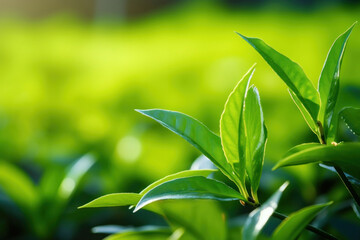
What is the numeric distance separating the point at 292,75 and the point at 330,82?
49 mm

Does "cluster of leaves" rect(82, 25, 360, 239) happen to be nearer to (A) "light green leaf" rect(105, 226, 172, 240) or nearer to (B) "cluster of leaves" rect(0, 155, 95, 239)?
(A) "light green leaf" rect(105, 226, 172, 240)

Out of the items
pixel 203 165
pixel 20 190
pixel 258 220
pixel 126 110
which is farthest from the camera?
pixel 126 110

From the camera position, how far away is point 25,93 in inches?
89.0

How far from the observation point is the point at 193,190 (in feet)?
1.87

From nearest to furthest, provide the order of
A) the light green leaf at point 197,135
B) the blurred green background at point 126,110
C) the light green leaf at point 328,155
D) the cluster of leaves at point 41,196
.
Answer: the light green leaf at point 328,155, the light green leaf at point 197,135, the cluster of leaves at point 41,196, the blurred green background at point 126,110

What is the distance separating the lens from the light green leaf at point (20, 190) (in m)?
1.14

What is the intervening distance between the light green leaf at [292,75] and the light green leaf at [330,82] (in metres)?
0.02

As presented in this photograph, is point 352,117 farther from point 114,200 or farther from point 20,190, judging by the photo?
point 20,190

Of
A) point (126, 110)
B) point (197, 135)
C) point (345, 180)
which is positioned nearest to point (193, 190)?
point (197, 135)

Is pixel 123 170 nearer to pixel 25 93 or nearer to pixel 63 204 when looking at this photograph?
pixel 63 204

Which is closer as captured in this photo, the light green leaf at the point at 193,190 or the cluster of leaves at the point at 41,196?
the light green leaf at the point at 193,190

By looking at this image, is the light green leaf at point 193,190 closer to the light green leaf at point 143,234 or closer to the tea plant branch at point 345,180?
the tea plant branch at point 345,180

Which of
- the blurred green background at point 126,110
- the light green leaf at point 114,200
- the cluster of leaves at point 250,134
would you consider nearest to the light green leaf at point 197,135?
the cluster of leaves at point 250,134

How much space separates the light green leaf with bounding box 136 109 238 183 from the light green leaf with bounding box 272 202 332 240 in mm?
92
